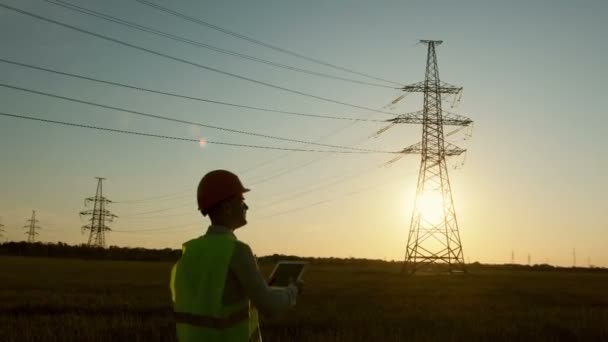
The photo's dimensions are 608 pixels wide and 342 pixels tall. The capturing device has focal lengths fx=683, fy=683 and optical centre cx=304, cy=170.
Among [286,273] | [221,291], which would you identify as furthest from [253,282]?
[286,273]

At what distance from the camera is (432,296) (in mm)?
32094

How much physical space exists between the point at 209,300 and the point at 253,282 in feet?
0.95

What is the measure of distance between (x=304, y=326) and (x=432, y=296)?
15.5 m

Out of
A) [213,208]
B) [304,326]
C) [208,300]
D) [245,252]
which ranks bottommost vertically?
[304,326]

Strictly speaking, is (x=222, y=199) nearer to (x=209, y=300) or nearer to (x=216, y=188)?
(x=216, y=188)

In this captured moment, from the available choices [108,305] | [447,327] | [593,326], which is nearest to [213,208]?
[447,327]

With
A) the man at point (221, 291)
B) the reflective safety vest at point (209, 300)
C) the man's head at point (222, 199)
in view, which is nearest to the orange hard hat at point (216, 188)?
the man's head at point (222, 199)

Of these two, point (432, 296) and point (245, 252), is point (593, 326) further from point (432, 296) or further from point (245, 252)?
point (245, 252)

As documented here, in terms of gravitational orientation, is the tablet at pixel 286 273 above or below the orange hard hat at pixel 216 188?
below

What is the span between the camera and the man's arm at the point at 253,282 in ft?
13.2

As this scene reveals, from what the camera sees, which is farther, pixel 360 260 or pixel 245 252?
pixel 360 260

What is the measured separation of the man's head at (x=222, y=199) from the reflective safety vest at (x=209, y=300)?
0.21 meters

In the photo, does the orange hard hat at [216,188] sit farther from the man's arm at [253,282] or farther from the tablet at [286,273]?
the tablet at [286,273]

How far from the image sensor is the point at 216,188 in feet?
14.4
